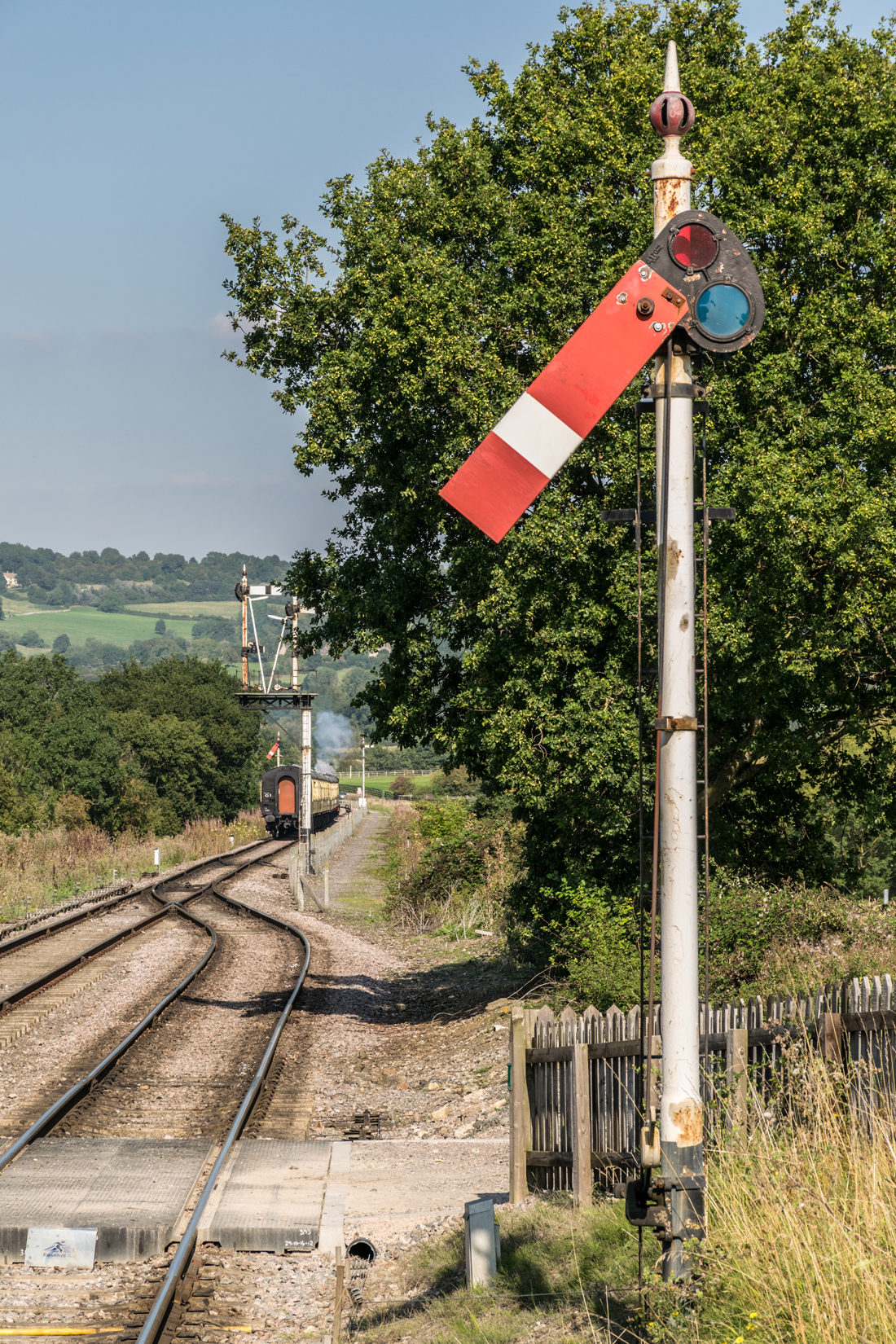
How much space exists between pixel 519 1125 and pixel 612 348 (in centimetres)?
599

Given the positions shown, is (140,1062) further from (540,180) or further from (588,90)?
(588,90)

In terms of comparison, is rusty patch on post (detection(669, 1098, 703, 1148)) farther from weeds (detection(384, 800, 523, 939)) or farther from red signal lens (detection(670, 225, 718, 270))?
weeds (detection(384, 800, 523, 939))

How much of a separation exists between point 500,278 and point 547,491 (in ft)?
12.2

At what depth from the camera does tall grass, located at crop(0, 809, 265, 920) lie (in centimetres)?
3011

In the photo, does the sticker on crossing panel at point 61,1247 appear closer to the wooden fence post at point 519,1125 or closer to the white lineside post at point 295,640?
the wooden fence post at point 519,1125

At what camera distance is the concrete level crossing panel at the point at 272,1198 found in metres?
7.84

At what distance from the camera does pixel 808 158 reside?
14719mm

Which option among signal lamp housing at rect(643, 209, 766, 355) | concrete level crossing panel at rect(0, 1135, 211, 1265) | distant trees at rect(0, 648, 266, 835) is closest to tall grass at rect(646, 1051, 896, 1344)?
signal lamp housing at rect(643, 209, 766, 355)

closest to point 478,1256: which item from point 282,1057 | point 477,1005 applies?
point 282,1057

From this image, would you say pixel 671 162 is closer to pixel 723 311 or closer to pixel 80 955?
pixel 723 311

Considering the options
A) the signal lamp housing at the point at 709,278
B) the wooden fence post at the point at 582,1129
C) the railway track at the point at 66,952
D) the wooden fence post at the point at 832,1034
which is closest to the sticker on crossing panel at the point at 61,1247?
the wooden fence post at the point at 582,1129

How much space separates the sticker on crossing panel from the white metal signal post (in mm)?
4648

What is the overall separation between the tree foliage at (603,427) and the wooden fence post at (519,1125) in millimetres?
5591

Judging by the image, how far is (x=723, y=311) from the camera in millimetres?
4324
